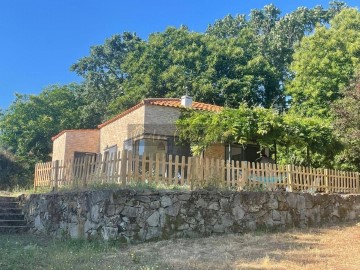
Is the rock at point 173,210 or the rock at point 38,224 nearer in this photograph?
the rock at point 173,210

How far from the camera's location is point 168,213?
985cm

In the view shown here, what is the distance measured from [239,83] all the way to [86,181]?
22329 mm

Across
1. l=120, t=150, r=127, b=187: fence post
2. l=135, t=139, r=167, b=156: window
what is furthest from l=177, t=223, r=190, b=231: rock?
l=135, t=139, r=167, b=156: window

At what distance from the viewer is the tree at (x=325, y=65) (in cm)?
2633

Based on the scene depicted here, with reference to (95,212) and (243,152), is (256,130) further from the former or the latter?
(95,212)

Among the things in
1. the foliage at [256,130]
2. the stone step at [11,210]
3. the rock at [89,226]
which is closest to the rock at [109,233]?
the rock at [89,226]

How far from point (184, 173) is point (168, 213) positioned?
3.83 feet

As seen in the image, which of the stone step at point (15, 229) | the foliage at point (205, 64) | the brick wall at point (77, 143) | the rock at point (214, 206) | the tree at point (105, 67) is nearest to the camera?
the rock at point (214, 206)

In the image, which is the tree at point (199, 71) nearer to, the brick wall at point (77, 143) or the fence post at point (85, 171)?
Result: the brick wall at point (77, 143)

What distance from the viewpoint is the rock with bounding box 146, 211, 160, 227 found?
965 cm

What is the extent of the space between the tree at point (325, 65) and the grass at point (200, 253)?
17396mm

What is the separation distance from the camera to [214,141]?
16.4m

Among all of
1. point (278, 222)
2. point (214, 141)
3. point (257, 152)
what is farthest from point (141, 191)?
point (257, 152)

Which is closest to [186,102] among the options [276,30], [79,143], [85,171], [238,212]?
[79,143]
